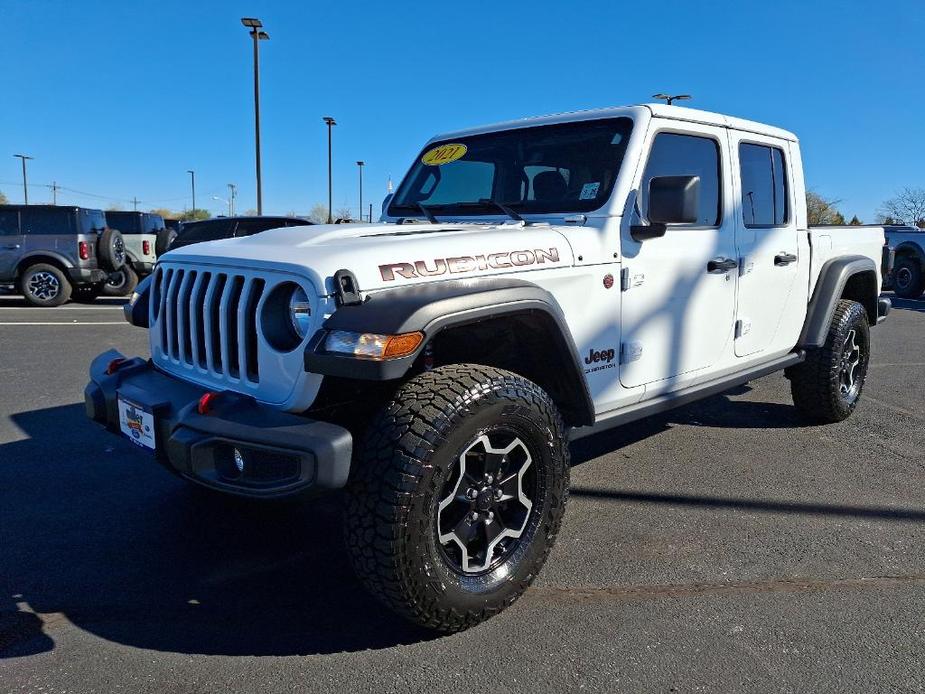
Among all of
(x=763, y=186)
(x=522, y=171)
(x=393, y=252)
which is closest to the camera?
(x=393, y=252)

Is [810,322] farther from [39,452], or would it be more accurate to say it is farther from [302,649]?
[39,452]

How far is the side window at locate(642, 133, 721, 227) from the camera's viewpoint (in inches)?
140

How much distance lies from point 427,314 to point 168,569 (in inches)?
62.9

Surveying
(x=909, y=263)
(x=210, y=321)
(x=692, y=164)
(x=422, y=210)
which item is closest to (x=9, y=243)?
(x=422, y=210)

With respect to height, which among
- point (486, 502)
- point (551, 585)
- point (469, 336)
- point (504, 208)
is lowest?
point (551, 585)

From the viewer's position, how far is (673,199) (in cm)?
313

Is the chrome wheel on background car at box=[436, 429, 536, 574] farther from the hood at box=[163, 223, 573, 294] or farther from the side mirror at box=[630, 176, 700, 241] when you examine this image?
the side mirror at box=[630, 176, 700, 241]

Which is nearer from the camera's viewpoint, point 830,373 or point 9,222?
point 830,373

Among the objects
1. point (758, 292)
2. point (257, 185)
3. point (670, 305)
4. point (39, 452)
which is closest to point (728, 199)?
point (758, 292)

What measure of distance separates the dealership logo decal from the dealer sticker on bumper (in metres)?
1.03

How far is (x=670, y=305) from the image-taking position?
358 cm

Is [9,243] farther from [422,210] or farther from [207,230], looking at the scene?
[422,210]

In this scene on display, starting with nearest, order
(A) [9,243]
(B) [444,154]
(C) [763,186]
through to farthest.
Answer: (B) [444,154] < (C) [763,186] < (A) [9,243]

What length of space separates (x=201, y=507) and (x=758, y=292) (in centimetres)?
321
